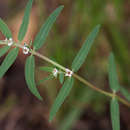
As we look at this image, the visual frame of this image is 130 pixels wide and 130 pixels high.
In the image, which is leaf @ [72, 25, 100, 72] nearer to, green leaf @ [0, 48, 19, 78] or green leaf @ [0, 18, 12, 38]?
green leaf @ [0, 48, 19, 78]

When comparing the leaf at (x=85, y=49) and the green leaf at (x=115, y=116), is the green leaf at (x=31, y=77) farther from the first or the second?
the green leaf at (x=115, y=116)

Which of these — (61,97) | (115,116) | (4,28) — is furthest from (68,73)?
(4,28)

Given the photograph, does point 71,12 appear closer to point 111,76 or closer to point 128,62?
point 128,62

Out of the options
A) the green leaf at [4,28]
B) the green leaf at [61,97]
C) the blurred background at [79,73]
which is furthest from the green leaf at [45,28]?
the blurred background at [79,73]

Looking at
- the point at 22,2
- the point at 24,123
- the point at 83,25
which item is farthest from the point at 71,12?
the point at 24,123

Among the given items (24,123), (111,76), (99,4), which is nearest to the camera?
(111,76)

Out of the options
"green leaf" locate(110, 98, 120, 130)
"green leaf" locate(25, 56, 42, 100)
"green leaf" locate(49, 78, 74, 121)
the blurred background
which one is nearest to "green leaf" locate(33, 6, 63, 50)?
"green leaf" locate(25, 56, 42, 100)
